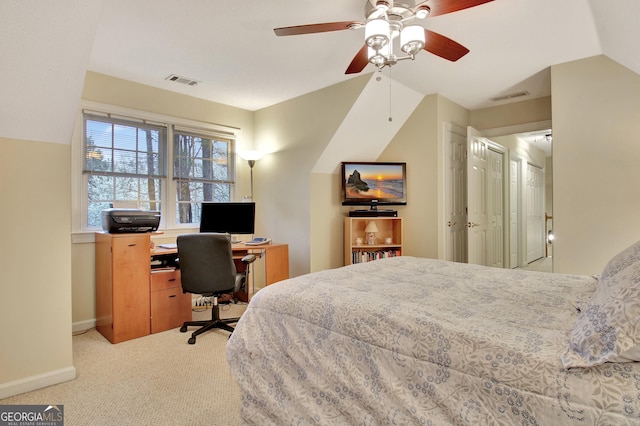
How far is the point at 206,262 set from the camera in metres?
2.86

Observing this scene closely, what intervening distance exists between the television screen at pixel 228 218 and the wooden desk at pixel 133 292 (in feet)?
2.03

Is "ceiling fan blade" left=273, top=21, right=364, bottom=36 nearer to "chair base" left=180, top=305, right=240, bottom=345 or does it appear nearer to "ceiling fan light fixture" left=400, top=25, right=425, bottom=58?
"ceiling fan light fixture" left=400, top=25, right=425, bottom=58

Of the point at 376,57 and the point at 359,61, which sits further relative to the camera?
the point at 359,61

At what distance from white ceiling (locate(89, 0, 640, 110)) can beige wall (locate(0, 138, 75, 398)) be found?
1.13 m

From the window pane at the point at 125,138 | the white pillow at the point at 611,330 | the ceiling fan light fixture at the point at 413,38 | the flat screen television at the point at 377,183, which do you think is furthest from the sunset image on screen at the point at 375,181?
the white pillow at the point at 611,330

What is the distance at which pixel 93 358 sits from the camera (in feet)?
8.47

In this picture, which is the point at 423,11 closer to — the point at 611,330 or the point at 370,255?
the point at 611,330

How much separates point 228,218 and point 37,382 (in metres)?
2.10

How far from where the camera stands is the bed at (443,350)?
0.89 metres

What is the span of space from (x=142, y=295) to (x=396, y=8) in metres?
2.91

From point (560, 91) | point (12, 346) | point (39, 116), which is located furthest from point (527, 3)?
point (12, 346)

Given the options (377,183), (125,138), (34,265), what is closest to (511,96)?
(377,183)

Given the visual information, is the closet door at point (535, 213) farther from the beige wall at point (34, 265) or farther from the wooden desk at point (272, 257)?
the beige wall at point (34, 265)

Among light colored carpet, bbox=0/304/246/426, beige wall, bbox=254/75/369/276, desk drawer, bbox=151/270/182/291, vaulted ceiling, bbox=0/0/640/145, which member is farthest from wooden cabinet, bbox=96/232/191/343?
beige wall, bbox=254/75/369/276
